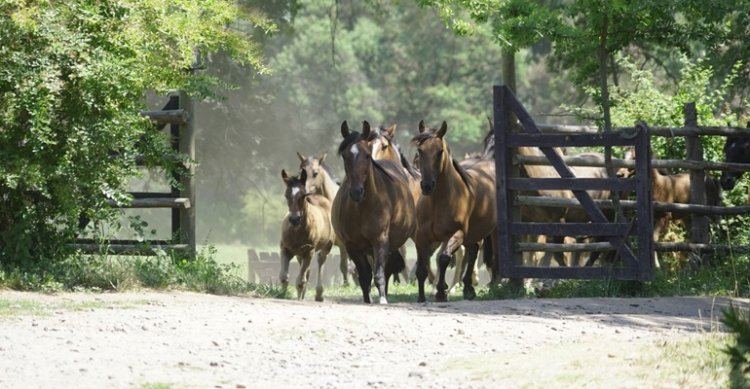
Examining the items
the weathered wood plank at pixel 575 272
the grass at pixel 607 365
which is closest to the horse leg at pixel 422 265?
the weathered wood plank at pixel 575 272

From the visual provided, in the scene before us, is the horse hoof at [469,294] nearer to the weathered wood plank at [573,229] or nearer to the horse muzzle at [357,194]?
the weathered wood plank at [573,229]

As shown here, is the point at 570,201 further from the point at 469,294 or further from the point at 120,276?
the point at 120,276

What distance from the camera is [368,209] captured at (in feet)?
56.5

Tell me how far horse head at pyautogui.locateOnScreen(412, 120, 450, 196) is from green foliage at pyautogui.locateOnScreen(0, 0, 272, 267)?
3.08 m

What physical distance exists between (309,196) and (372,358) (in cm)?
1061

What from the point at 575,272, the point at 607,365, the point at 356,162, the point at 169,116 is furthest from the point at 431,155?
the point at 607,365

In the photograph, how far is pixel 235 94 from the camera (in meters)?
50.8

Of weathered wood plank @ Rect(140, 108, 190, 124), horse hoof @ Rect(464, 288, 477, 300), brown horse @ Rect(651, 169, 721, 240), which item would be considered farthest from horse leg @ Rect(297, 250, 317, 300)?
brown horse @ Rect(651, 169, 721, 240)

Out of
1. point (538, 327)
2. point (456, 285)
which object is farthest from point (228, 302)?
point (456, 285)

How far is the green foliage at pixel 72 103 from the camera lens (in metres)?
14.9

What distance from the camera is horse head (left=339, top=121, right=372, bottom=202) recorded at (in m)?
16.6

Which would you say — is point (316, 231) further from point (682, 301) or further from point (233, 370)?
point (233, 370)

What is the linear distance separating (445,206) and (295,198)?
122 inches

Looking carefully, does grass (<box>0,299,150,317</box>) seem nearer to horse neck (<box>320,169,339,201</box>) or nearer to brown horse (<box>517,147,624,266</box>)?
brown horse (<box>517,147,624,266</box>)
